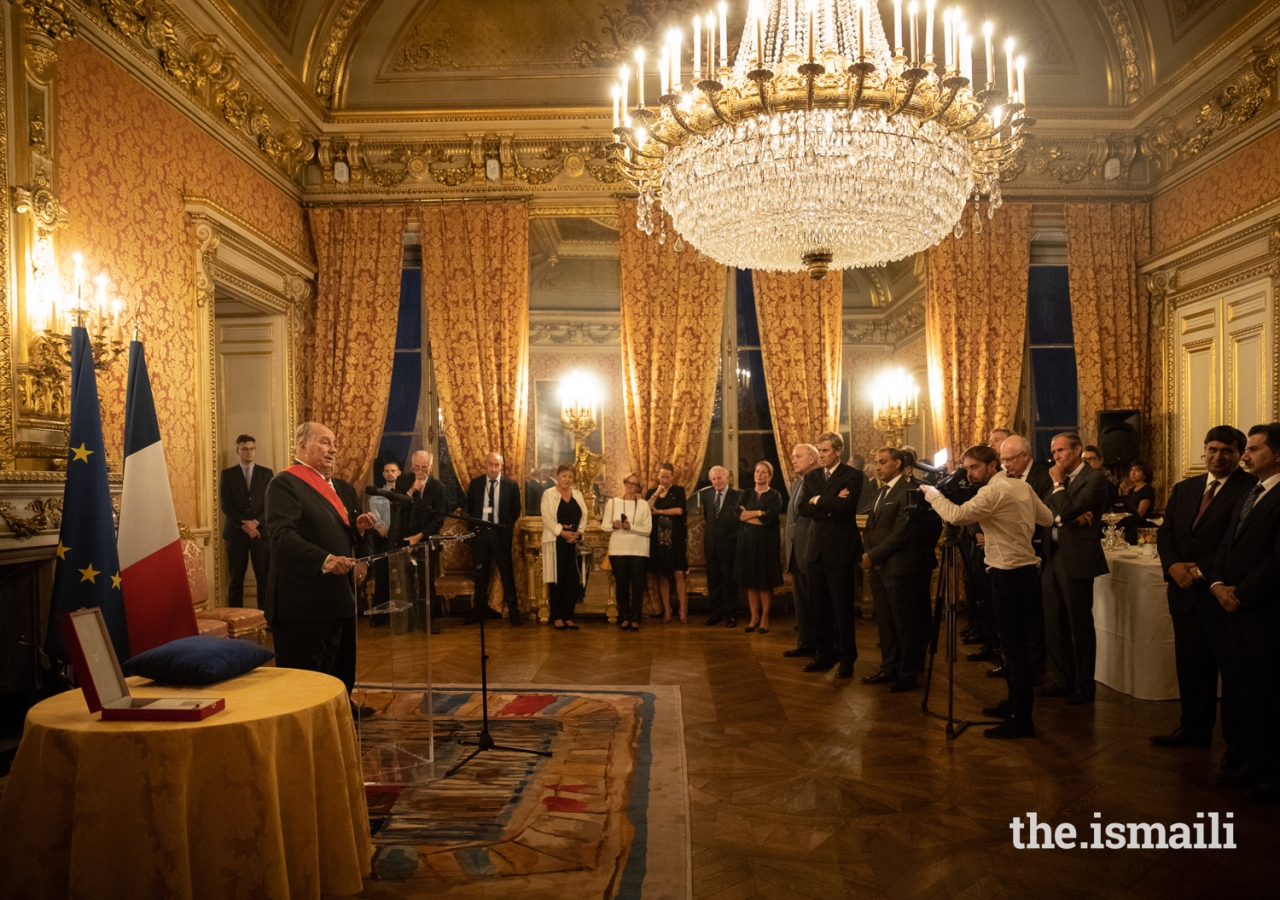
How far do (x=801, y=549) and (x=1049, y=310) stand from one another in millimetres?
5359

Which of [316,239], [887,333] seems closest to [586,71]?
[316,239]

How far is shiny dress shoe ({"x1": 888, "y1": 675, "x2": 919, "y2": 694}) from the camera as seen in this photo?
200 inches

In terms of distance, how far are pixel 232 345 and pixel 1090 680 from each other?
7153 millimetres

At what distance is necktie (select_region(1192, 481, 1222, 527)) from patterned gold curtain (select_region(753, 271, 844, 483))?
4.27 meters

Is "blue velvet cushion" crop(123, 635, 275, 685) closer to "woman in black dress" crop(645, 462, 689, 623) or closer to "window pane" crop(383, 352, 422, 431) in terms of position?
"woman in black dress" crop(645, 462, 689, 623)

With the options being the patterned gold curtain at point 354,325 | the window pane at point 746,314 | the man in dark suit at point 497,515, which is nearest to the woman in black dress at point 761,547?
the man in dark suit at point 497,515

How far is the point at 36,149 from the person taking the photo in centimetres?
441

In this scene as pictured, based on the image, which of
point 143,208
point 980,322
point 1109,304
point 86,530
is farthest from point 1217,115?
point 86,530

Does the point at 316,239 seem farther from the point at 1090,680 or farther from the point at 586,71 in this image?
the point at 1090,680

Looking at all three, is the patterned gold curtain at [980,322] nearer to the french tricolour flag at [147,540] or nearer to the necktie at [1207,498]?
the necktie at [1207,498]

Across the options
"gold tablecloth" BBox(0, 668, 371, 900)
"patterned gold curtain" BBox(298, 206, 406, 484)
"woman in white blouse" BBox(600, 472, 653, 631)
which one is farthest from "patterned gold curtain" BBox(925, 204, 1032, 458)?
"gold tablecloth" BBox(0, 668, 371, 900)

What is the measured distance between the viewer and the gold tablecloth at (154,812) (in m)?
2.08

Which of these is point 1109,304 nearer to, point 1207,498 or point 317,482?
point 1207,498

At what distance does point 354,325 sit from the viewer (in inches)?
316
